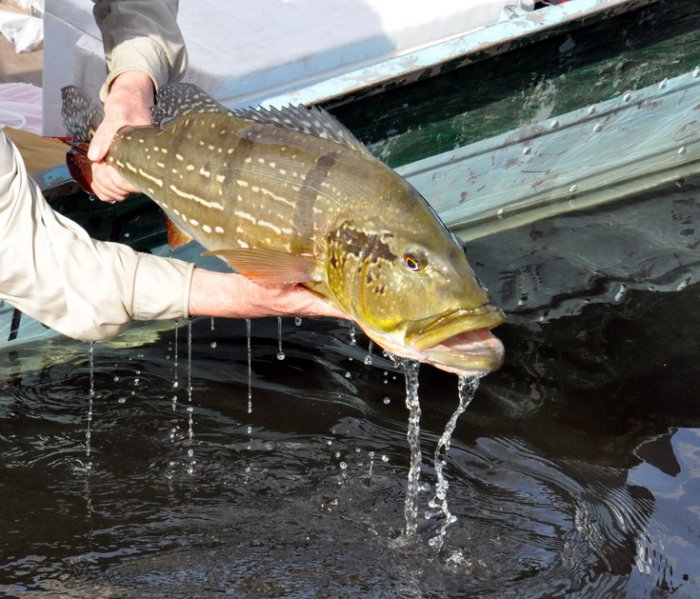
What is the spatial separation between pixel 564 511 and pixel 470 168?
7.95ft

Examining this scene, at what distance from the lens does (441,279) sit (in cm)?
304

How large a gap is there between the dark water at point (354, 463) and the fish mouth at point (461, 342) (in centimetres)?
110

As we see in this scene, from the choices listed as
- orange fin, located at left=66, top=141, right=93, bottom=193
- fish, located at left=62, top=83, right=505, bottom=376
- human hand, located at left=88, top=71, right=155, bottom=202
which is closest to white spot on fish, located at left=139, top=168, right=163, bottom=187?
fish, located at left=62, top=83, right=505, bottom=376

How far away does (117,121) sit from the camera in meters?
3.91

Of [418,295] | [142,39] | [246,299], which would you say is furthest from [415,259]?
[142,39]

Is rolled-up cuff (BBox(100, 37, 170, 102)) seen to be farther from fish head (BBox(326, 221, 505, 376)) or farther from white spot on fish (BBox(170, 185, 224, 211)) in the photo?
fish head (BBox(326, 221, 505, 376))

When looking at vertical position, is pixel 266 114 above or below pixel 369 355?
above

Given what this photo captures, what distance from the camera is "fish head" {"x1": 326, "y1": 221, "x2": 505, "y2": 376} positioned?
300 centimetres

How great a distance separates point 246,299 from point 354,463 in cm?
107

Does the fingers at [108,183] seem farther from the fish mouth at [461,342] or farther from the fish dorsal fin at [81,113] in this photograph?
the fish mouth at [461,342]

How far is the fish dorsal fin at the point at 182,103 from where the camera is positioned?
3.66 metres

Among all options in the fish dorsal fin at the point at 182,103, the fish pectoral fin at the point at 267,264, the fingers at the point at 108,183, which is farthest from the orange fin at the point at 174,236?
the fish pectoral fin at the point at 267,264

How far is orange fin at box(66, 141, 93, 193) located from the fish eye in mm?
1617

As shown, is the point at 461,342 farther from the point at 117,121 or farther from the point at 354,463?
the point at 117,121
